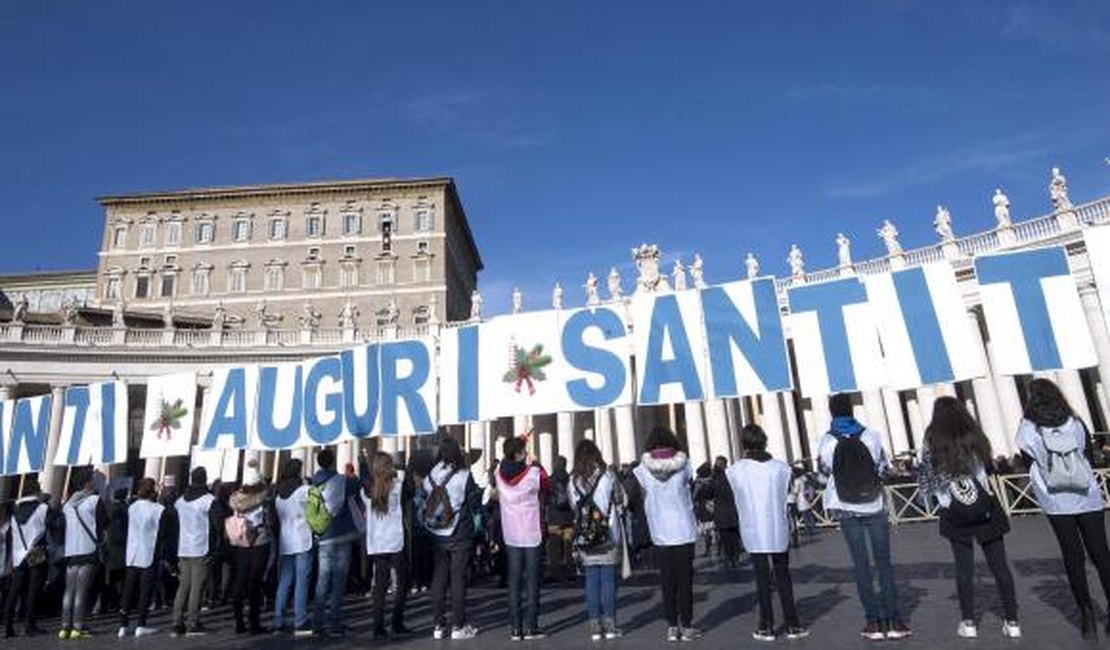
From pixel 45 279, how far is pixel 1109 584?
79656mm

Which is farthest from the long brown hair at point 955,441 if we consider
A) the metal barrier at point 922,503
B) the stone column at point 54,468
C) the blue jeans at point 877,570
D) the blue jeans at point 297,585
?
the stone column at point 54,468

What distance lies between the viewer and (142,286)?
58375mm

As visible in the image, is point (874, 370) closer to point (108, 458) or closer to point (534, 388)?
point (534, 388)

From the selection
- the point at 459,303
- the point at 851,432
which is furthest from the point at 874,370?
the point at 459,303

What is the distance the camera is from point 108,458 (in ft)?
58.5

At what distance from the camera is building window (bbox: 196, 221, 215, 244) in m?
60.0

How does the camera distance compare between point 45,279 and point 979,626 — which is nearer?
point 979,626

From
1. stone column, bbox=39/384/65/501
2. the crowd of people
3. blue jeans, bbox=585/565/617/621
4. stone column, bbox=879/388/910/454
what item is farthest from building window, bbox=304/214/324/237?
blue jeans, bbox=585/565/617/621

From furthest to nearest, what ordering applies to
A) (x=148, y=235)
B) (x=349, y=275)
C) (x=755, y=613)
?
(x=148, y=235) → (x=349, y=275) → (x=755, y=613)

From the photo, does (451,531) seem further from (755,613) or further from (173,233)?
(173,233)

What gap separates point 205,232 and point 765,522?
206ft

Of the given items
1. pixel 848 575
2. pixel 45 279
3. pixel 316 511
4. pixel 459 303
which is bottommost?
pixel 848 575

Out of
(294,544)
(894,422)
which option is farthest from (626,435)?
(294,544)

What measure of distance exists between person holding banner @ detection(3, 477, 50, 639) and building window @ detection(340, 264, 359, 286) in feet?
160
